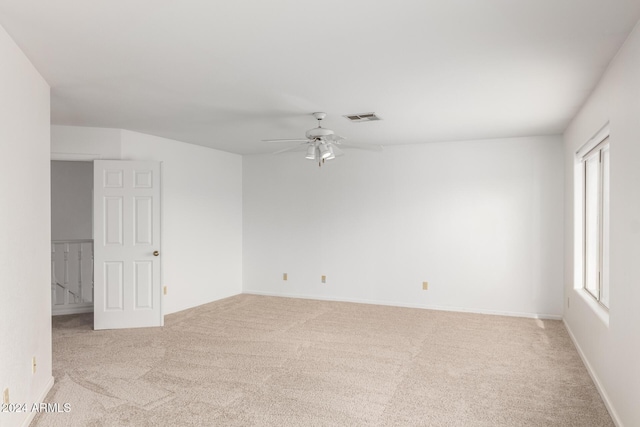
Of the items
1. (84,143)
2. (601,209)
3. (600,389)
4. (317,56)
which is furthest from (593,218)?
(84,143)

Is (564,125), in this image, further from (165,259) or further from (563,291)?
(165,259)

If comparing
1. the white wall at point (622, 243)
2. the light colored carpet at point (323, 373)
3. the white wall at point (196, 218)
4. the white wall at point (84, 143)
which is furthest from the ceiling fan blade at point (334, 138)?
the white wall at point (84, 143)

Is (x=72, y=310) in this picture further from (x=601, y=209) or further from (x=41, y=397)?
(x=601, y=209)

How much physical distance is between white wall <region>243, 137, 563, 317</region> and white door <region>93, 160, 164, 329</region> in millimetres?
2538

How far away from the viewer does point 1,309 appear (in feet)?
8.59

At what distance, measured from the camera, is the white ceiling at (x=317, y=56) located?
240 centimetres

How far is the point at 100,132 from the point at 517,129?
17.0ft

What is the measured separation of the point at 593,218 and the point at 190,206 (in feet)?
17.3

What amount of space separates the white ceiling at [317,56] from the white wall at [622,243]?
0.20m

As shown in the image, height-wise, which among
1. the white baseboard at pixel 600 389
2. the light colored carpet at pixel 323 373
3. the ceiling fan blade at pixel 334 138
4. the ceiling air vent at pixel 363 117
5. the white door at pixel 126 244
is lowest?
the light colored carpet at pixel 323 373

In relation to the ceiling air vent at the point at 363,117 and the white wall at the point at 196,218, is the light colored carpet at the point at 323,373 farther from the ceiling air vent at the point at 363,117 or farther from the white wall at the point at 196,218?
the ceiling air vent at the point at 363,117

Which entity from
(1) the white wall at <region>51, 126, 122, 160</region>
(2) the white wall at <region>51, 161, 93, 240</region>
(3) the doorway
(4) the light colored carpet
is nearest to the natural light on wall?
(4) the light colored carpet

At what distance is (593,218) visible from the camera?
4762 mm

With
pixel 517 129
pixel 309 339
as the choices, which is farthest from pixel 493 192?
pixel 309 339
